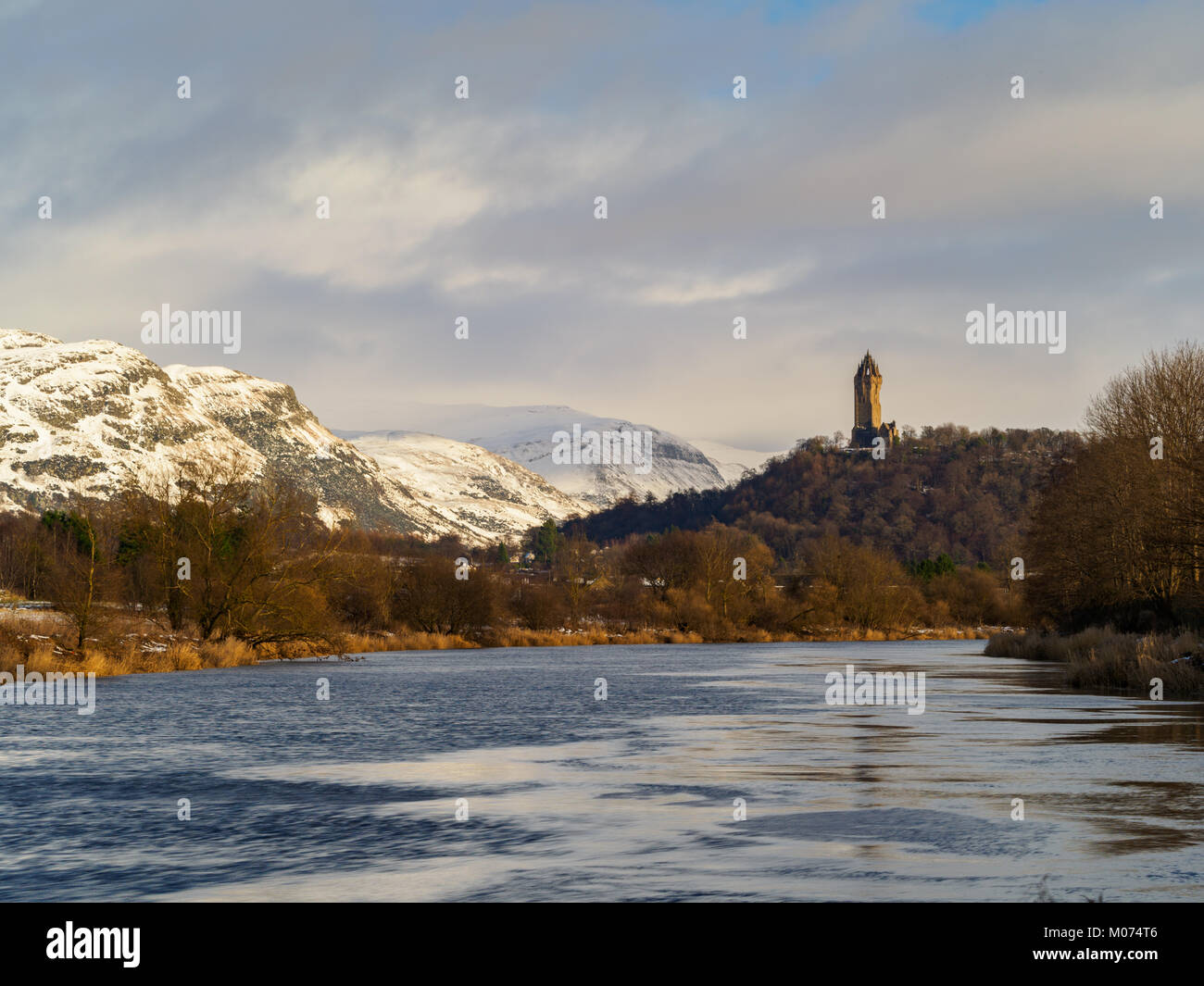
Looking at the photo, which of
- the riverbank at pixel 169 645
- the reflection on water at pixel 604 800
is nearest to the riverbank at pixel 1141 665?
the reflection on water at pixel 604 800

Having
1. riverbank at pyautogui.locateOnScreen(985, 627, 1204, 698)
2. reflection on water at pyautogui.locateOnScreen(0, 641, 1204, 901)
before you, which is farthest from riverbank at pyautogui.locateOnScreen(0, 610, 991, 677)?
riverbank at pyautogui.locateOnScreen(985, 627, 1204, 698)

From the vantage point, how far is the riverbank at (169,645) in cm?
4488

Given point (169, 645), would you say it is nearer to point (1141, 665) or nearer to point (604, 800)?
point (1141, 665)

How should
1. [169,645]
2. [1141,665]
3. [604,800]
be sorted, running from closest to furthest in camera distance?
[604,800]
[1141,665]
[169,645]

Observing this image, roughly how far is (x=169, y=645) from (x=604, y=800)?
138ft

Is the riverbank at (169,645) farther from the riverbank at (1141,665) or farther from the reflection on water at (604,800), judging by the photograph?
the riverbank at (1141,665)

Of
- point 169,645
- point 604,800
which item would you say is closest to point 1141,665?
point 604,800

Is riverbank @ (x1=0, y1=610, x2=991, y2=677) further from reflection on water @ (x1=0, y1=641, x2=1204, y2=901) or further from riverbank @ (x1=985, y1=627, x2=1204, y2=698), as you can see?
riverbank @ (x1=985, y1=627, x2=1204, y2=698)

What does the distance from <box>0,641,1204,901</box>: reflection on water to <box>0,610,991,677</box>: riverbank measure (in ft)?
39.8

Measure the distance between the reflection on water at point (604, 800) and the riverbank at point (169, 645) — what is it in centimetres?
1213

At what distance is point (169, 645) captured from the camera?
5466cm
